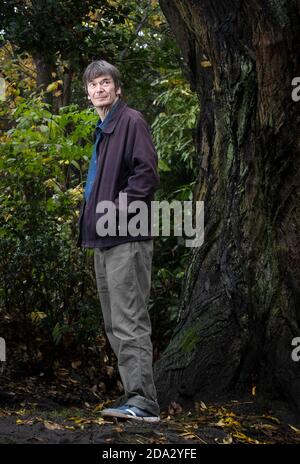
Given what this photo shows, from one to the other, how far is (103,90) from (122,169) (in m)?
0.53

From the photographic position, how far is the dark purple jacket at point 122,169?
4527 mm

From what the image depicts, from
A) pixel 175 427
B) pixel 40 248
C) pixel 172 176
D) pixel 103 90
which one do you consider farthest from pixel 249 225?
pixel 172 176

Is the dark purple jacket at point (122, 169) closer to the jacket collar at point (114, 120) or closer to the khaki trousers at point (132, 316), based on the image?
the jacket collar at point (114, 120)

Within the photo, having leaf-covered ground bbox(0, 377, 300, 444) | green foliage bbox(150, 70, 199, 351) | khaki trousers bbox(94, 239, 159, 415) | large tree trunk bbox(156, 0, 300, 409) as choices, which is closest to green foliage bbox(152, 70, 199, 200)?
green foliage bbox(150, 70, 199, 351)

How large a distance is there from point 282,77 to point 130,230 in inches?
53.3

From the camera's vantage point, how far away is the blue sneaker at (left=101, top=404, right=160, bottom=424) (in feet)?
14.8

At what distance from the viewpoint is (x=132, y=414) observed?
451 cm

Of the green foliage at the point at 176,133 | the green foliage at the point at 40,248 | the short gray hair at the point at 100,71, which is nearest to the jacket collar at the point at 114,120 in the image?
the short gray hair at the point at 100,71

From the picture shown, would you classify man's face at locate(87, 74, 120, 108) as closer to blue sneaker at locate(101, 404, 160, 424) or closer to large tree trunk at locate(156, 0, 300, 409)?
large tree trunk at locate(156, 0, 300, 409)

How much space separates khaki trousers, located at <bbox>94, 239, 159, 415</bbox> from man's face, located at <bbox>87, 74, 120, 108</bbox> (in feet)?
3.03

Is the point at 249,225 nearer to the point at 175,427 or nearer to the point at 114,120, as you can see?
the point at 114,120

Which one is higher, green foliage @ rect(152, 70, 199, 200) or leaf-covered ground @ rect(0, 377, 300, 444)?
green foliage @ rect(152, 70, 199, 200)

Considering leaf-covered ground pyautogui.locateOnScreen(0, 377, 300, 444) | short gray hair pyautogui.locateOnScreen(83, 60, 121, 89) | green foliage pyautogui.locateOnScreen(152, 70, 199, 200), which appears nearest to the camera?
leaf-covered ground pyautogui.locateOnScreen(0, 377, 300, 444)

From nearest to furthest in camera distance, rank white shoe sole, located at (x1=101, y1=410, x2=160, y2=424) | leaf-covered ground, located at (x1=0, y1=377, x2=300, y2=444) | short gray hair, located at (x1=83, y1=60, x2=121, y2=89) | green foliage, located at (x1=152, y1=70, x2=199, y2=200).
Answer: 1. leaf-covered ground, located at (x1=0, y1=377, x2=300, y2=444)
2. white shoe sole, located at (x1=101, y1=410, x2=160, y2=424)
3. short gray hair, located at (x1=83, y1=60, x2=121, y2=89)
4. green foliage, located at (x1=152, y1=70, x2=199, y2=200)
